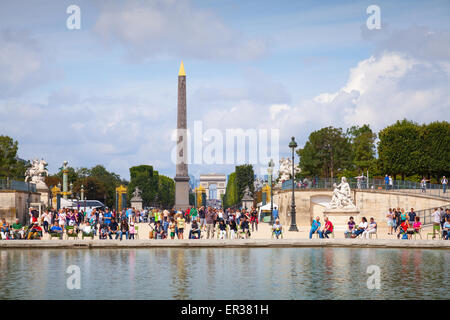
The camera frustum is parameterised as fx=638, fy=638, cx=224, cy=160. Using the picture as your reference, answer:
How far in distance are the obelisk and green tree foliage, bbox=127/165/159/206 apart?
39176mm

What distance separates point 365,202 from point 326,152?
27402 mm

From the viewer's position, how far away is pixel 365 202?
47.9 meters

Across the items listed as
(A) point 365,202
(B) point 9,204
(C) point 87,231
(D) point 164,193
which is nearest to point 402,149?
(A) point 365,202

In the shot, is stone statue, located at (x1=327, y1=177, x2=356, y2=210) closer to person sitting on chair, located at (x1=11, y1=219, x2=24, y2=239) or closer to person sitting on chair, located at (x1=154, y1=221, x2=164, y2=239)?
person sitting on chair, located at (x1=154, y1=221, x2=164, y2=239)

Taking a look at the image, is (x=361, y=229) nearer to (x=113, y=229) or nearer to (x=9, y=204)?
(x=113, y=229)

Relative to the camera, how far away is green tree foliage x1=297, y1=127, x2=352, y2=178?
244 feet

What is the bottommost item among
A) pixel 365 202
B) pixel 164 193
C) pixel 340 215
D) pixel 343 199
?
pixel 340 215

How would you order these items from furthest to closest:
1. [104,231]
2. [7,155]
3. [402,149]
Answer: [7,155], [402,149], [104,231]

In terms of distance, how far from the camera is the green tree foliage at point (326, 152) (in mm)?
74375

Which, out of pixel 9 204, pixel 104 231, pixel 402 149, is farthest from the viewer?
pixel 402 149

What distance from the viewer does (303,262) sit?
57.2 ft

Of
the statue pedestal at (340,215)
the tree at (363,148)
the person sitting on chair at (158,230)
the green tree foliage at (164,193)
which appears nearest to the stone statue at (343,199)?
the statue pedestal at (340,215)

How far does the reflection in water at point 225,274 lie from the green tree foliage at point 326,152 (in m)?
53.5
